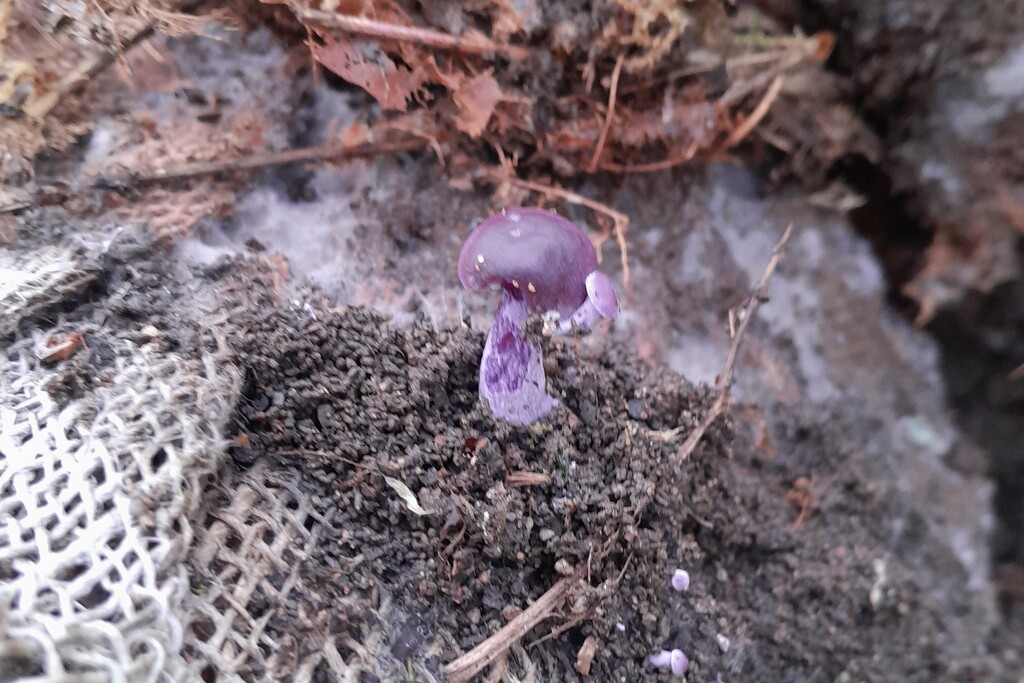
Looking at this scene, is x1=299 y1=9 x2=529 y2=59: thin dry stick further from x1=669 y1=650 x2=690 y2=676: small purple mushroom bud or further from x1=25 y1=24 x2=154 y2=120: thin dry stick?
x1=669 y1=650 x2=690 y2=676: small purple mushroom bud

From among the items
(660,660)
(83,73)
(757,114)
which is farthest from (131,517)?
(757,114)

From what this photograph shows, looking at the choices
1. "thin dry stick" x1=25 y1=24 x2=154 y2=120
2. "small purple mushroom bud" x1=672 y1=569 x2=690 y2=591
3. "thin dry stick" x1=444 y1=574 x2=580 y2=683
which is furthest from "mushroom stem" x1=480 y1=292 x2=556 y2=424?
"thin dry stick" x1=25 y1=24 x2=154 y2=120

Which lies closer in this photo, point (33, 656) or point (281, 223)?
point (33, 656)

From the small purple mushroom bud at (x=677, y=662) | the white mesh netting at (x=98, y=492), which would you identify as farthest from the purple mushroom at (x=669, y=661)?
the white mesh netting at (x=98, y=492)

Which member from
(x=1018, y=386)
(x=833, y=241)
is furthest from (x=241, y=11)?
(x=1018, y=386)

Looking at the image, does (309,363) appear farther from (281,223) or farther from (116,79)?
(116,79)
